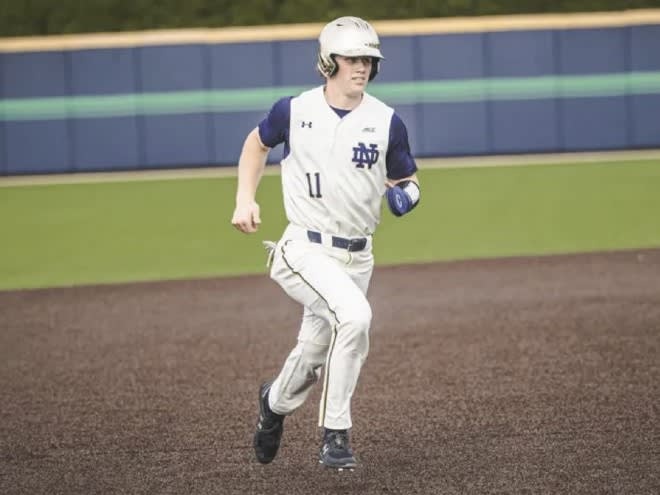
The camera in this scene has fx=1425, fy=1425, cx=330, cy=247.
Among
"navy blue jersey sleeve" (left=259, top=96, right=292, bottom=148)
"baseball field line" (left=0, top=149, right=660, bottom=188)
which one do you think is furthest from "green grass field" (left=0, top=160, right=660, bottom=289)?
"navy blue jersey sleeve" (left=259, top=96, right=292, bottom=148)

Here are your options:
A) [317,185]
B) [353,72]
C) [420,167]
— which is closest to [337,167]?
[317,185]

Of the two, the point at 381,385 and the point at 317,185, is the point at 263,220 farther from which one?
the point at 317,185

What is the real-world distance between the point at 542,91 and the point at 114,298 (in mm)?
11293

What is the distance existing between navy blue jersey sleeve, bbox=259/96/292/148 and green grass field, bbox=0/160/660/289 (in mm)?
6251

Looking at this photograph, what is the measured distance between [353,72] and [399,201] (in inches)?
21.9

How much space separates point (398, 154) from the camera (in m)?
5.96

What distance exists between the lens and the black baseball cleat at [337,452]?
5.54 m

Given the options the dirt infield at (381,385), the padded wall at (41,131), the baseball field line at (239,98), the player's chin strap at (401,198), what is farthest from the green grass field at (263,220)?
the player's chin strap at (401,198)

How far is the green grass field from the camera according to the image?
12922 mm

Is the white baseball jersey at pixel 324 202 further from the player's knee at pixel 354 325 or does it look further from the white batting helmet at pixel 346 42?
the white batting helmet at pixel 346 42

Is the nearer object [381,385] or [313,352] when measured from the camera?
[313,352]

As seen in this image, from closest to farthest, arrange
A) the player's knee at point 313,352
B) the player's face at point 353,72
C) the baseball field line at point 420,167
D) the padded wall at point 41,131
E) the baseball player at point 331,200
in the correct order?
the baseball player at point 331,200 → the player's face at point 353,72 → the player's knee at point 313,352 → the baseball field line at point 420,167 → the padded wall at point 41,131

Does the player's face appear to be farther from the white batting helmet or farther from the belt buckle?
the belt buckle

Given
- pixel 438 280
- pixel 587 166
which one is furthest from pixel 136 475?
pixel 587 166
